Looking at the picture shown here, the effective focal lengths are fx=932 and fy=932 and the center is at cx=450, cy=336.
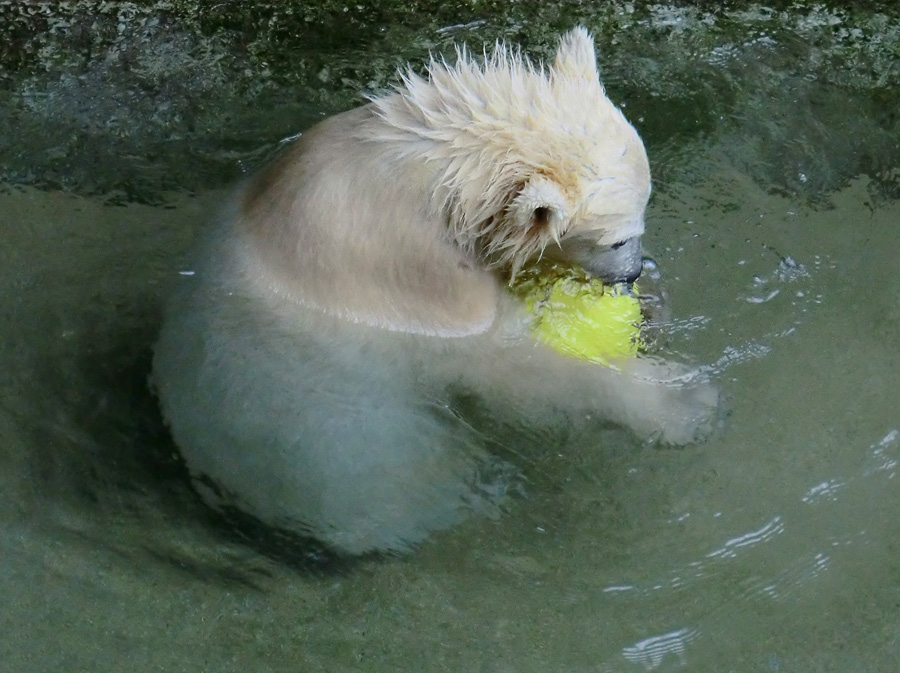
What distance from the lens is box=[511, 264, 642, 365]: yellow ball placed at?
2902 mm

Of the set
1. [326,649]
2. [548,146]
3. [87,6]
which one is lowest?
[326,649]

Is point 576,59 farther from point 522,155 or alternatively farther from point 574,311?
point 574,311

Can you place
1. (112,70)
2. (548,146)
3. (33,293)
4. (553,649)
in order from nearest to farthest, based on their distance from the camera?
(548,146) → (553,649) → (33,293) → (112,70)

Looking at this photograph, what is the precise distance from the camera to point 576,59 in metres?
2.73

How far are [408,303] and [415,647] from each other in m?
1.02

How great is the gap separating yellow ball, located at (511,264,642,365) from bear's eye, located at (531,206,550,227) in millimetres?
330

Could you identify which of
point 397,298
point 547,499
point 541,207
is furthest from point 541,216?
point 547,499

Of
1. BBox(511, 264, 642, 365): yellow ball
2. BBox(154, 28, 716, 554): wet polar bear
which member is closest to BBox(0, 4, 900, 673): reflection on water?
BBox(154, 28, 716, 554): wet polar bear

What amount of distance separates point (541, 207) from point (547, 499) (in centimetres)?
101

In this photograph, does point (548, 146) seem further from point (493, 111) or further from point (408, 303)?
point (408, 303)

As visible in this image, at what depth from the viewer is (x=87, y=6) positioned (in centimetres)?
420

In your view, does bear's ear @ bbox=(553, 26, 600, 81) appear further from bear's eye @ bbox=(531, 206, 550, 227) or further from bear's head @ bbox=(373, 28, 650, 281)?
bear's eye @ bbox=(531, 206, 550, 227)

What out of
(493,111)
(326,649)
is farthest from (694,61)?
(326,649)

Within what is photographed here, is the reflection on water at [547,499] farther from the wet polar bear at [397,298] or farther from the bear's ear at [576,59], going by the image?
the bear's ear at [576,59]
